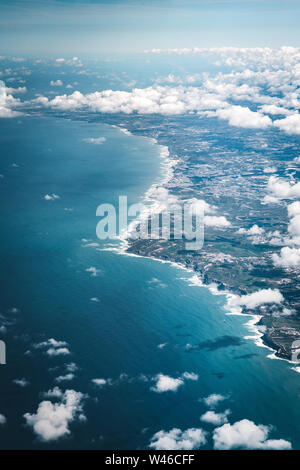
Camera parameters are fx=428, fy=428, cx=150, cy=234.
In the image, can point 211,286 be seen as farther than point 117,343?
Yes

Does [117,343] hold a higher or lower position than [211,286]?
lower

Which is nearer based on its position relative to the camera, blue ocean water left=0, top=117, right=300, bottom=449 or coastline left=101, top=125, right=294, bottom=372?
blue ocean water left=0, top=117, right=300, bottom=449

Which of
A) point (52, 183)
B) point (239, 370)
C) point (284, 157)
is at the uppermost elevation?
point (284, 157)

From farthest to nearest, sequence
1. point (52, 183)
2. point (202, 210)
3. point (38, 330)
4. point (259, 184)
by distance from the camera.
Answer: point (259, 184)
point (52, 183)
point (202, 210)
point (38, 330)

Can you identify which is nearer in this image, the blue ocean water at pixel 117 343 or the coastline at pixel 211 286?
the blue ocean water at pixel 117 343

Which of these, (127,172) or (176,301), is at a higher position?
(127,172)

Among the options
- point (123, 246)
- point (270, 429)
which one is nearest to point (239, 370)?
point (270, 429)
